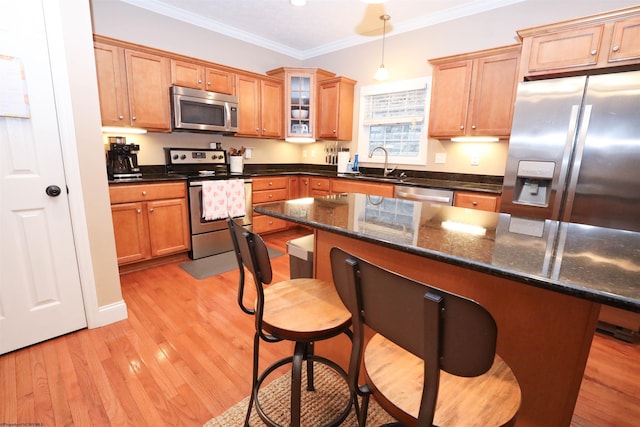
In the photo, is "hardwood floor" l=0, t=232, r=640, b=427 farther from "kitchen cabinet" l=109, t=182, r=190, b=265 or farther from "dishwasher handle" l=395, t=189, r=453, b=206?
"dishwasher handle" l=395, t=189, r=453, b=206

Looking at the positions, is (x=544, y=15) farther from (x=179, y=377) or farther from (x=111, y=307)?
(x=111, y=307)

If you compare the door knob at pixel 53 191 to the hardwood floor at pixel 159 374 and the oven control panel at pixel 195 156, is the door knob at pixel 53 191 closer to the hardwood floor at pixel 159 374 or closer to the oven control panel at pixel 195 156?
the hardwood floor at pixel 159 374

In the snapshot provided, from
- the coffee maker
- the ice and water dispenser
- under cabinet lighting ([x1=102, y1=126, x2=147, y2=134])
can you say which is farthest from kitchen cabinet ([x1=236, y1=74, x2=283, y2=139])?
the ice and water dispenser

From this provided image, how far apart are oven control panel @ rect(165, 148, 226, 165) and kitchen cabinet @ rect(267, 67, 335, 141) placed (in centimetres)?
104

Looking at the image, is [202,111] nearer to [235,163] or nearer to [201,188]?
[235,163]

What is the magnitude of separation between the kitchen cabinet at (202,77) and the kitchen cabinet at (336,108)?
126 cm

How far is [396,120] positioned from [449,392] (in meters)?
3.68

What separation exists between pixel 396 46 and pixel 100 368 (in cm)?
430

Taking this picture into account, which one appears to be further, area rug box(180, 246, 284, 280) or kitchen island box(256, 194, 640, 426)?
area rug box(180, 246, 284, 280)

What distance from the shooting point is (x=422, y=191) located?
10.4 ft

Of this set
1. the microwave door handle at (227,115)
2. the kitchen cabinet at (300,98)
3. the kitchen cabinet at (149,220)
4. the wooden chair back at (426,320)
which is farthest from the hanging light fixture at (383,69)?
the wooden chair back at (426,320)

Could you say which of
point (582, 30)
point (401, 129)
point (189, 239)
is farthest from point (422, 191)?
point (189, 239)

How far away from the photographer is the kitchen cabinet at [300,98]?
4.22 metres

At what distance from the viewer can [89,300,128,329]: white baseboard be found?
80.7 inches
